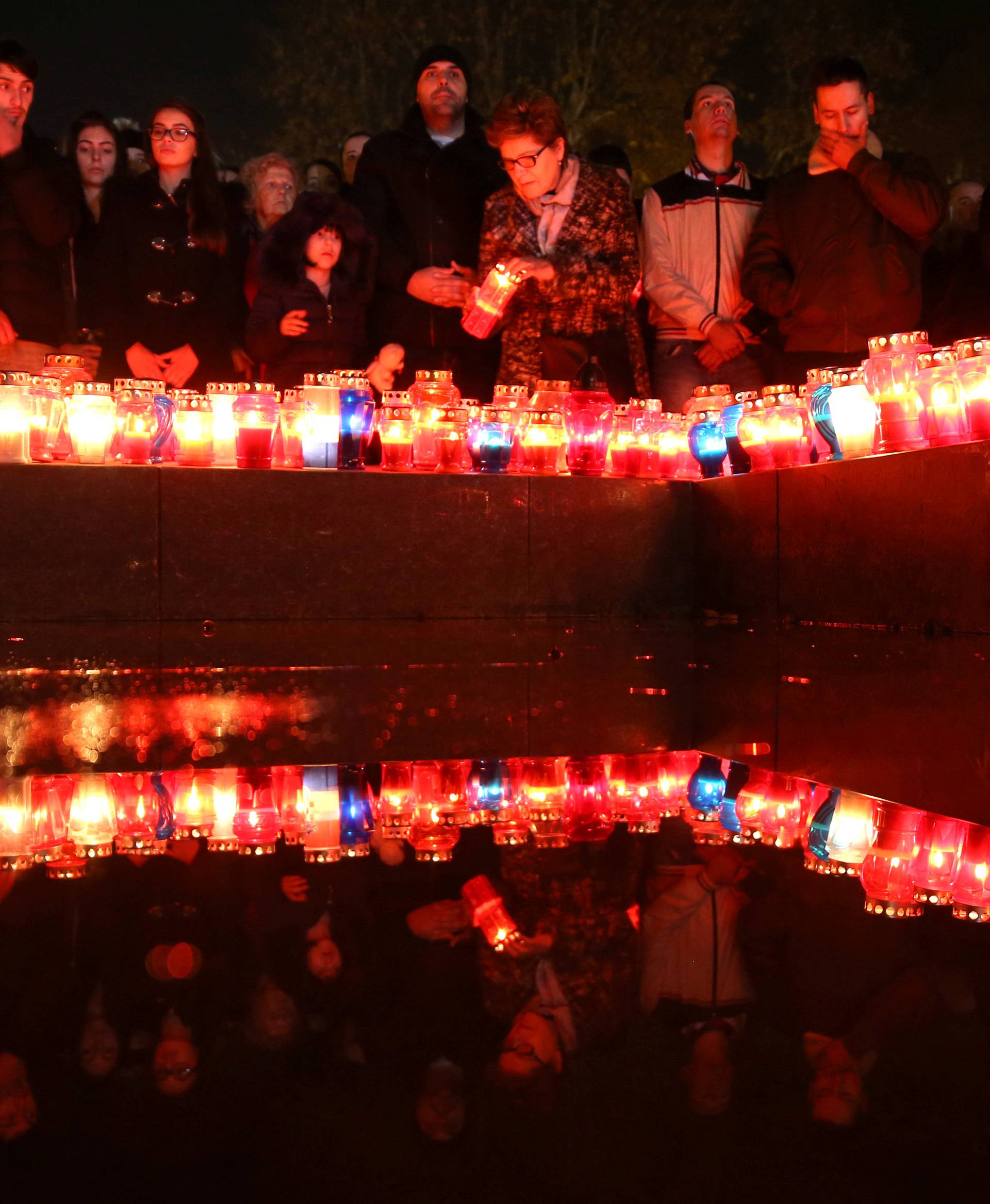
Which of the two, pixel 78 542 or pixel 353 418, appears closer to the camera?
pixel 78 542

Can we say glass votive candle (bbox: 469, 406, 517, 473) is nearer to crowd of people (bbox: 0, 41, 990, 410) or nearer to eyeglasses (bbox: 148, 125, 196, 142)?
crowd of people (bbox: 0, 41, 990, 410)

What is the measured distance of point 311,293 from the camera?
18.3 ft

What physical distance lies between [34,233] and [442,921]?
540 cm

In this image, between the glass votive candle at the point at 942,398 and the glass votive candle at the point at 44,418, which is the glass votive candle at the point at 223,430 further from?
the glass votive candle at the point at 942,398

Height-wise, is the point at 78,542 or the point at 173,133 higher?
the point at 173,133

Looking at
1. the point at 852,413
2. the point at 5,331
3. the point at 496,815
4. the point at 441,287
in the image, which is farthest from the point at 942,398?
the point at 5,331

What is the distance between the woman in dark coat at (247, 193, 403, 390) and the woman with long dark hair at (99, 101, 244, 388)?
336 millimetres

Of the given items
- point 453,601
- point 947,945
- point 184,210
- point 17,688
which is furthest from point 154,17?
point 947,945

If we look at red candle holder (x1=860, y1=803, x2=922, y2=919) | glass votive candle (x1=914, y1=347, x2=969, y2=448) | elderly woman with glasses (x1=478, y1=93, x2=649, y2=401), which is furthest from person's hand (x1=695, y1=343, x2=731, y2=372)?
red candle holder (x1=860, y1=803, x2=922, y2=919)

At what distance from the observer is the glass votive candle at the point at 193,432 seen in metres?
4.46

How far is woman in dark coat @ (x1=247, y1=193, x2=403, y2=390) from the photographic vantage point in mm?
5539

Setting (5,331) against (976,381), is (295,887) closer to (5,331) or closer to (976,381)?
(976,381)

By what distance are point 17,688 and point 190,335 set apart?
362cm

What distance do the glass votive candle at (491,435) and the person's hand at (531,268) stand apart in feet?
2.09
